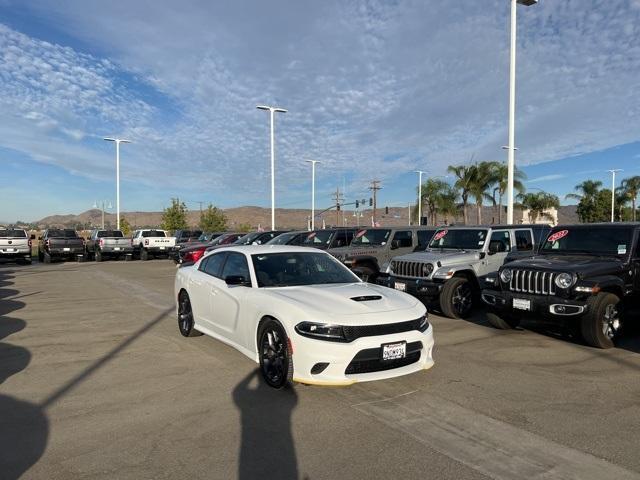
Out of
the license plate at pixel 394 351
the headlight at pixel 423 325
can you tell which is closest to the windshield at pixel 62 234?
the headlight at pixel 423 325

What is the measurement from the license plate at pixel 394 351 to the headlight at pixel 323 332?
1.37 feet

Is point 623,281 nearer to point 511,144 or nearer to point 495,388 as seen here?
point 495,388

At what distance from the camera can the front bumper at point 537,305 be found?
7.04 m

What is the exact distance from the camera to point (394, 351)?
4996mm

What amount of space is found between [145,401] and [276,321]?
5.11 feet

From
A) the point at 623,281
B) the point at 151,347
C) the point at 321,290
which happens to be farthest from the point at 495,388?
the point at 151,347

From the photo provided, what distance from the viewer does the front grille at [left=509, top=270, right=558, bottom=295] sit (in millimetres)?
7371

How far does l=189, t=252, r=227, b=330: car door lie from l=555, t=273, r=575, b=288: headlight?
484 centimetres

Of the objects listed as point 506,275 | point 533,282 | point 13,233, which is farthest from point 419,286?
point 13,233

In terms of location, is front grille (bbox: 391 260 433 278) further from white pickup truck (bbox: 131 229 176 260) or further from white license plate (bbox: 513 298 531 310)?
white pickup truck (bbox: 131 229 176 260)

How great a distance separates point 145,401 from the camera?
5145 mm

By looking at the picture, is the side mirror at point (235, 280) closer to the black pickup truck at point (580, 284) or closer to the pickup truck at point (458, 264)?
the black pickup truck at point (580, 284)

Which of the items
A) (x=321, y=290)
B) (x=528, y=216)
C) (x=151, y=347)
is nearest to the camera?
(x=321, y=290)

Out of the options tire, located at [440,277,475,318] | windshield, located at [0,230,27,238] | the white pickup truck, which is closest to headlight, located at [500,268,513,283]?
tire, located at [440,277,475,318]
